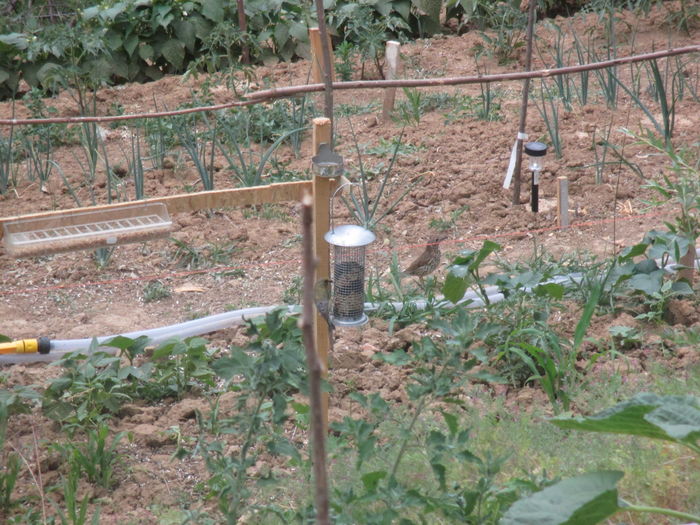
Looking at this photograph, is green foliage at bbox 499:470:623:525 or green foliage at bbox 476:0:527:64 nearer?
green foliage at bbox 499:470:623:525

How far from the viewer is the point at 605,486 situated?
1.69m

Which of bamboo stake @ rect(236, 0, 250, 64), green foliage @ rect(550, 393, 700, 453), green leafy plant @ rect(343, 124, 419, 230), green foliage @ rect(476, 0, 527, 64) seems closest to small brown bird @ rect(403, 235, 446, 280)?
green leafy plant @ rect(343, 124, 419, 230)

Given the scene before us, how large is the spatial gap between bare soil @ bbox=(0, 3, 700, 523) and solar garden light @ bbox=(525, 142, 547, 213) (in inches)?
3.3

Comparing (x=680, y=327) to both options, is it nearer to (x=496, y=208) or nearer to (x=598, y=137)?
(x=496, y=208)

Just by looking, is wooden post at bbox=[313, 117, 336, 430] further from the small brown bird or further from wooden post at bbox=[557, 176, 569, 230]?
wooden post at bbox=[557, 176, 569, 230]

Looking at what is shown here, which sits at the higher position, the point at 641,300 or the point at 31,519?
the point at 641,300

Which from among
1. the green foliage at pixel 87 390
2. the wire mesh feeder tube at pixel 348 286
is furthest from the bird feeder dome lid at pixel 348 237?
the green foliage at pixel 87 390

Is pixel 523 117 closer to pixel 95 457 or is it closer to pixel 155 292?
pixel 155 292

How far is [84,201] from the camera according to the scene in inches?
194

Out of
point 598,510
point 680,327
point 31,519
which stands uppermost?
point 598,510

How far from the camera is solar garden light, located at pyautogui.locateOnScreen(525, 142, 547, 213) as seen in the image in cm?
433

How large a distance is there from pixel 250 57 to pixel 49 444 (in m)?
5.00

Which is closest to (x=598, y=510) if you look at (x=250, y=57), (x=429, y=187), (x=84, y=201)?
(x=429, y=187)

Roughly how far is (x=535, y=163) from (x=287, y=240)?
1263 mm
